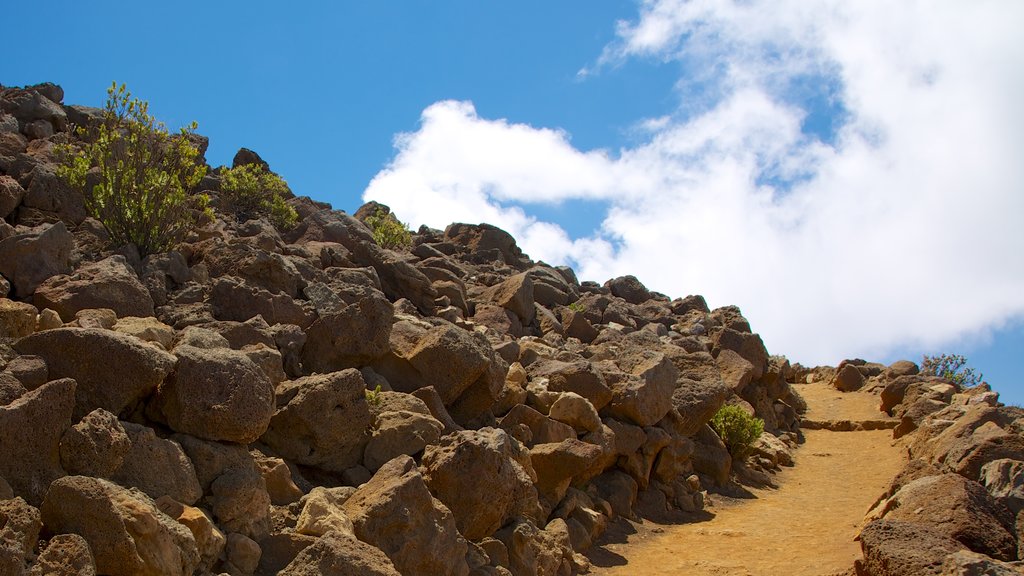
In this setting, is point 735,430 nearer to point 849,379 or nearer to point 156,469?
point 849,379

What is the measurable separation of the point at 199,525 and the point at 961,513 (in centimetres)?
629

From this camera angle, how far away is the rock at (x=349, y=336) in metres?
9.27

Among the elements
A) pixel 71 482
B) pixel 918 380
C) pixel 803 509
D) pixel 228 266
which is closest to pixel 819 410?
pixel 918 380

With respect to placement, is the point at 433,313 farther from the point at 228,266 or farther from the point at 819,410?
the point at 819,410

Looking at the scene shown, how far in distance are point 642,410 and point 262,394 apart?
7289mm

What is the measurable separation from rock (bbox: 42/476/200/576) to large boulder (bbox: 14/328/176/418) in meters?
1.14

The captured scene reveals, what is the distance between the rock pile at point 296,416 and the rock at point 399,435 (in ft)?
0.07

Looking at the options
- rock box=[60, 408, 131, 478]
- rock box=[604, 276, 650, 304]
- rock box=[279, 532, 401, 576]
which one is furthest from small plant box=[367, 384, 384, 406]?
rock box=[604, 276, 650, 304]

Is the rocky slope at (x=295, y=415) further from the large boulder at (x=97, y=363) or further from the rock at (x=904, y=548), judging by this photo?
the rock at (x=904, y=548)

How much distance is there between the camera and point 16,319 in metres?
6.95

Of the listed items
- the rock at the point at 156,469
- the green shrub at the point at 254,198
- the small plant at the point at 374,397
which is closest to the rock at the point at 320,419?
the small plant at the point at 374,397

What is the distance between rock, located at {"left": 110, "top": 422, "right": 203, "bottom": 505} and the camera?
5875 mm

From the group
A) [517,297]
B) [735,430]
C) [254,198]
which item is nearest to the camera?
[735,430]

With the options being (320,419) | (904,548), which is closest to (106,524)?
(320,419)
